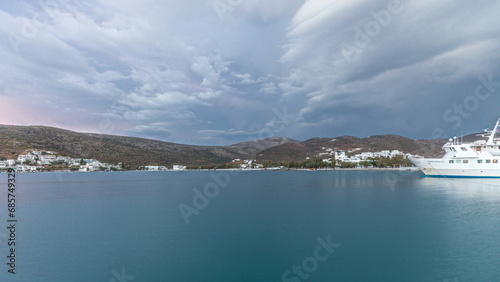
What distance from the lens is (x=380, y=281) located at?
10.6 meters

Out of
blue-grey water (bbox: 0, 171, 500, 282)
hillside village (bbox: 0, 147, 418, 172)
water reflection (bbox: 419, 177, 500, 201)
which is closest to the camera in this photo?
blue-grey water (bbox: 0, 171, 500, 282)

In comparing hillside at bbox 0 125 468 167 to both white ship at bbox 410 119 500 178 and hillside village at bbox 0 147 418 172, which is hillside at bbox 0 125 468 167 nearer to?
hillside village at bbox 0 147 418 172

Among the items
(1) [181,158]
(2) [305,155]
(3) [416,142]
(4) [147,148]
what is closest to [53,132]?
(4) [147,148]

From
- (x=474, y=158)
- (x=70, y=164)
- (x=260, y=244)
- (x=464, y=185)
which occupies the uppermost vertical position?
(x=474, y=158)

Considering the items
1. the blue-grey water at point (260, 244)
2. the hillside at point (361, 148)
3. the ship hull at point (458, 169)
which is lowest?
the blue-grey water at point (260, 244)

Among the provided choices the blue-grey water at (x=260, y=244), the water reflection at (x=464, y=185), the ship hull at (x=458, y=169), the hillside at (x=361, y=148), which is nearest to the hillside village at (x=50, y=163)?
the hillside at (x=361, y=148)

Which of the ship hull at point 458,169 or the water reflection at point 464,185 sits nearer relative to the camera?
the water reflection at point 464,185

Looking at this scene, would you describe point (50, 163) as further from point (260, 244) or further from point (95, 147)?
point (260, 244)

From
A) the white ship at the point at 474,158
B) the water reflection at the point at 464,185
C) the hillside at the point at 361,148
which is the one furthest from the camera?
the hillside at the point at 361,148

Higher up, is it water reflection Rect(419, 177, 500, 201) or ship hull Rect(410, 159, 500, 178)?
ship hull Rect(410, 159, 500, 178)

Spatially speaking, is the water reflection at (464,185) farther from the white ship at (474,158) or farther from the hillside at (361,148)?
the hillside at (361,148)

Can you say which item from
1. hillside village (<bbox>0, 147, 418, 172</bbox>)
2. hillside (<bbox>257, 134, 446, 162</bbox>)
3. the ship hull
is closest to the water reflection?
the ship hull

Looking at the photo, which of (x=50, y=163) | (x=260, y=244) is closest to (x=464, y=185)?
(x=260, y=244)

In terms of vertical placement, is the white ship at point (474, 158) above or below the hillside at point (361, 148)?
below
